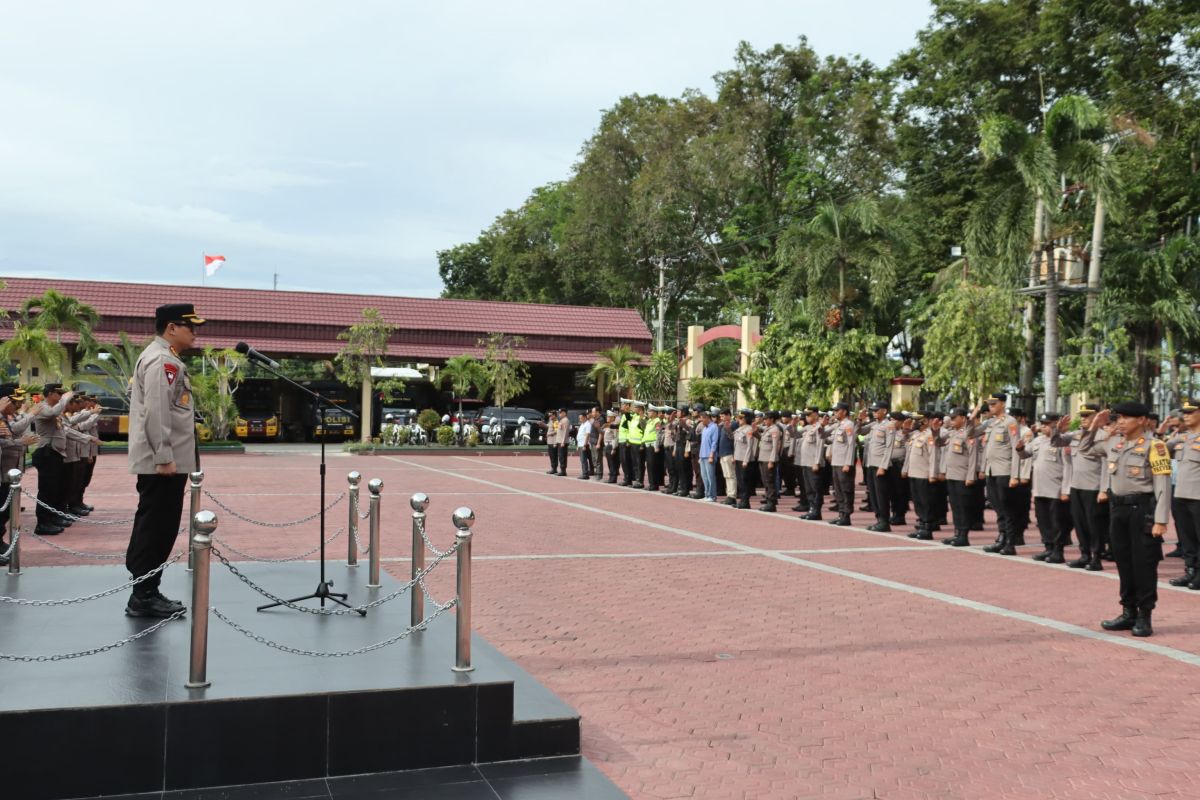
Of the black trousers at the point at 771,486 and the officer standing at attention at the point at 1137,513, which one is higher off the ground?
the officer standing at attention at the point at 1137,513

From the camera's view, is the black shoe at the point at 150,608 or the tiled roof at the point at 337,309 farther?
the tiled roof at the point at 337,309

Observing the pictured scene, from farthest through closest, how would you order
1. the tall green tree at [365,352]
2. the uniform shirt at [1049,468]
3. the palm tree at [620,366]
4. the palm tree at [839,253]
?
the palm tree at [620,366]
the tall green tree at [365,352]
the palm tree at [839,253]
the uniform shirt at [1049,468]

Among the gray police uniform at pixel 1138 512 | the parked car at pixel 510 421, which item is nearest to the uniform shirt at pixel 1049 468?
the gray police uniform at pixel 1138 512

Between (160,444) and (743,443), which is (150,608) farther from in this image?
(743,443)

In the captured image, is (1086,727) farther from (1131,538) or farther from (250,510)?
(250,510)

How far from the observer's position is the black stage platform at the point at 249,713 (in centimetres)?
435

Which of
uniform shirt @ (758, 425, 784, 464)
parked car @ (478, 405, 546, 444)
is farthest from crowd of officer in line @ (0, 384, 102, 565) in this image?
parked car @ (478, 405, 546, 444)

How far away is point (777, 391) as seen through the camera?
26719mm

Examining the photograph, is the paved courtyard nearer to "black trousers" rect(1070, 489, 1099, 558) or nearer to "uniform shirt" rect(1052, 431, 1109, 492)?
"black trousers" rect(1070, 489, 1099, 558)

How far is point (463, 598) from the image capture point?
5230mm

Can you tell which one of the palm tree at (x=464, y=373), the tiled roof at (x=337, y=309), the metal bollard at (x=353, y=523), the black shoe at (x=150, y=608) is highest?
A: the tiled roof at (x=337, y=309)

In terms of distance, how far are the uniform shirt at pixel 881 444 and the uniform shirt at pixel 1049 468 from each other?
2985 millimetres

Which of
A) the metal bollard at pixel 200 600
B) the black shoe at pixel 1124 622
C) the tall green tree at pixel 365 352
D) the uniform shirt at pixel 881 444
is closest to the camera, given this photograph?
the metal bollard at pixel 200 600

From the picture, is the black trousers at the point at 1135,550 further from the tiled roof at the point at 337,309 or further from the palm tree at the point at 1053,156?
the tiled roof at the point at 337,309
